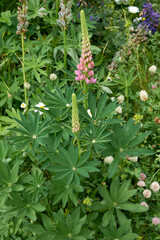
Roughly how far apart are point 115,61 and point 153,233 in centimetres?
168

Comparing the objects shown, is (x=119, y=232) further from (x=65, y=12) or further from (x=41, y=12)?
(x=41, y=12)

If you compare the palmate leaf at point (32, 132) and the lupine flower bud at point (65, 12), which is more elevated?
the lupine flower bud at point (65, 12)

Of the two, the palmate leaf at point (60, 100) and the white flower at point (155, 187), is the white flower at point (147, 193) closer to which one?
Answer: the white flower at point (155, 187)

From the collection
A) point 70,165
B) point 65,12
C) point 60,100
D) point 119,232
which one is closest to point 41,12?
point 65,12

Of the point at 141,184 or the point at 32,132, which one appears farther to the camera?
the point at 141,184

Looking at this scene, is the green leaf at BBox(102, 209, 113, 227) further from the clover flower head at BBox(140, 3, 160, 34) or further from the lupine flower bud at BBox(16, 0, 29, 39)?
the clover flower head at BBox(140, 3, 160, 34)

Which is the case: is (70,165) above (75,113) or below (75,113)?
below

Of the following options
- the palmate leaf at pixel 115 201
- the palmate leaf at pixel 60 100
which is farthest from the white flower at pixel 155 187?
the palmate leaf at pixel 60 100

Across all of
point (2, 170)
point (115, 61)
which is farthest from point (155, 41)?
point (2, 170)

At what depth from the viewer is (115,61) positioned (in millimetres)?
3059

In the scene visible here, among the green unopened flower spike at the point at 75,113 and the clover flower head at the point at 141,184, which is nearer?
the green unopened flower spike at the point at 75,113

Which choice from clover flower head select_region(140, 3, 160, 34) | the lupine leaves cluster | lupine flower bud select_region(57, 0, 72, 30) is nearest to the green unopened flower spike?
the lupine leaves cluster

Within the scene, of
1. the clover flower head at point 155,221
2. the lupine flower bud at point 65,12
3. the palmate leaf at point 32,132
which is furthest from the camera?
the lupine flower bud at point 65,12

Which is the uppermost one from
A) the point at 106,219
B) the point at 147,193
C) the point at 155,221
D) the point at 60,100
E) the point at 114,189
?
the point at 60,100
